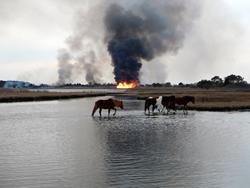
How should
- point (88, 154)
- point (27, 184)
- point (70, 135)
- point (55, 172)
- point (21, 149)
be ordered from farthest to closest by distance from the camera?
point (70, 135)
point (21, 149)
point (88, 154)
point (55, 172)
point (27, 184)

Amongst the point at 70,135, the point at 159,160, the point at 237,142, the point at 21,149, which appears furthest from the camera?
the point at 70,135

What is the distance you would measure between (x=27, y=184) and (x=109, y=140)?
8254mm

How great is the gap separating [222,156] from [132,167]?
435cm

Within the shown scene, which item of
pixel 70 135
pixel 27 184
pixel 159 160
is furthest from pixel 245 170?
pixel 70 135

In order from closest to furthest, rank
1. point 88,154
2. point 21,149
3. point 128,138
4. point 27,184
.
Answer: point 27,184
point 88,154
point 21,149
point 128,138

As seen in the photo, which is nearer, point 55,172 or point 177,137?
point 55,172

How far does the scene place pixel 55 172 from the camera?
35.3ft

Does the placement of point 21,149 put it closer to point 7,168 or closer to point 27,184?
point 7,168

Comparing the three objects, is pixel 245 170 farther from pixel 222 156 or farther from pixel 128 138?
pixel 128 138

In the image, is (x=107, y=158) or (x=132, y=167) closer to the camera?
(x=132, y=167)

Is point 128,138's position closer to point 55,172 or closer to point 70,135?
point 70,135

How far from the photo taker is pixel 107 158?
42.5 ft

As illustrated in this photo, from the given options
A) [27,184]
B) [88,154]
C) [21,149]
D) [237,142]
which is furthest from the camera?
[237,142]

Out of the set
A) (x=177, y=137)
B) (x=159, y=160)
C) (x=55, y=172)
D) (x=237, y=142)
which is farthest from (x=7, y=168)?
(x=237, y=142)
